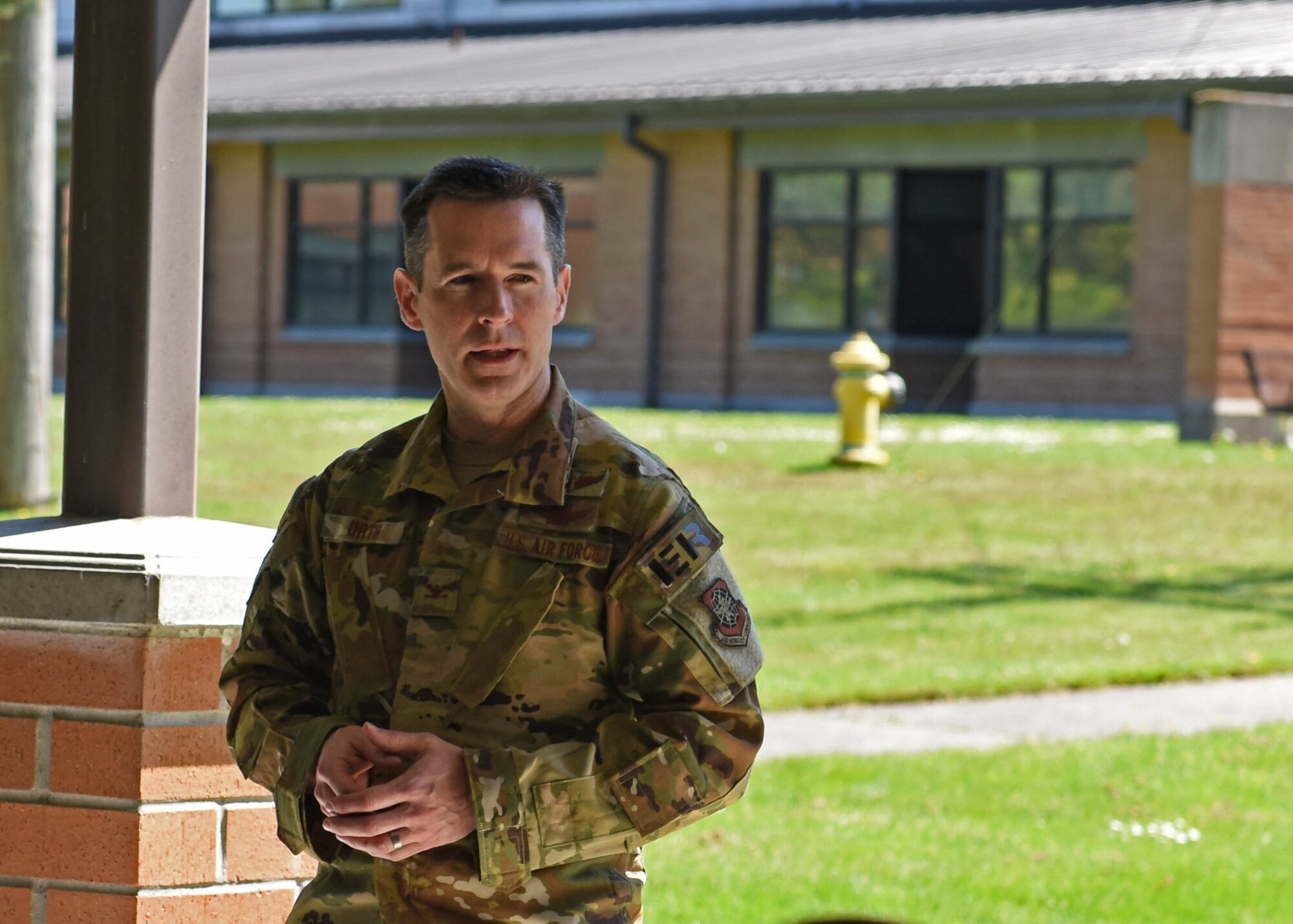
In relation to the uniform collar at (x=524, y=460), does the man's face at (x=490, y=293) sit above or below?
above

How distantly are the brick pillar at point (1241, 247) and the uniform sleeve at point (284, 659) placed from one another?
1606 cm

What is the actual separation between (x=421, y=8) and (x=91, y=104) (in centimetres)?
2918

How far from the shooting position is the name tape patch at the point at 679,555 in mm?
2184

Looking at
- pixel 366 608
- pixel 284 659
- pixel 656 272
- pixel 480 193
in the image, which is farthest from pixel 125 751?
pixel 656 272

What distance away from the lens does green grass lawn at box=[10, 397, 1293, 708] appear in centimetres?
863

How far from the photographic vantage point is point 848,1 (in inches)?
1107

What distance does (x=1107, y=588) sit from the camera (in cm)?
1030

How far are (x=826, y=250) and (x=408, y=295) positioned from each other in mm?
22087

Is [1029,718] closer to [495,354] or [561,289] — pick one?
[561,289]

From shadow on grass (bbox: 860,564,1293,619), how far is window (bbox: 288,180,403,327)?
683 inches

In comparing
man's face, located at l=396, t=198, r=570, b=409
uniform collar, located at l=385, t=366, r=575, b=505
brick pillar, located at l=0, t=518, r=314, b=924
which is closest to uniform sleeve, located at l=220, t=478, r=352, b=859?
uniform collar, located at l=385, t=366, r=575, b=505

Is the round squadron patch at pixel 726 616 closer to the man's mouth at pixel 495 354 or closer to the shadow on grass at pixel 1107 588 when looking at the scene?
the man's mouth at pixel 495 354

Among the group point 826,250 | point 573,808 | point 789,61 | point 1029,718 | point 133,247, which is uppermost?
point 789,61

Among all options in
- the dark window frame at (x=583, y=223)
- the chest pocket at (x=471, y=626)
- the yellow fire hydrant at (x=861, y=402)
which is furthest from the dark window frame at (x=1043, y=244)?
the chest pocket at (x=471, y=626)
